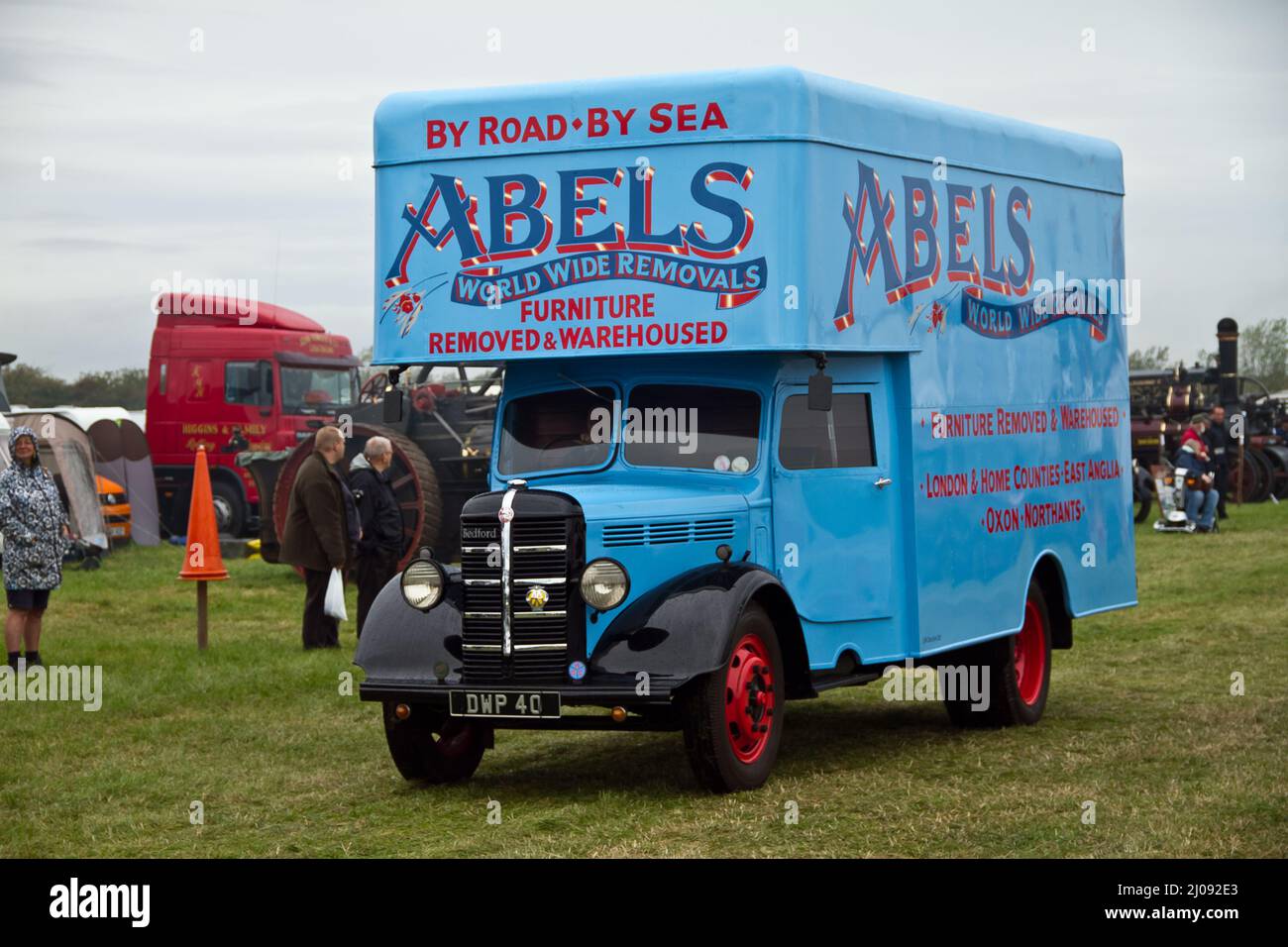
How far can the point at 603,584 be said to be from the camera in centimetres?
896

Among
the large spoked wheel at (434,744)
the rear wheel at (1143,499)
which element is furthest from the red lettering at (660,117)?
the rear wheel at (1143,499)

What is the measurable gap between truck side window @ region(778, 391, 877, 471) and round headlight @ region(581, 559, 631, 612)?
48.6 inches

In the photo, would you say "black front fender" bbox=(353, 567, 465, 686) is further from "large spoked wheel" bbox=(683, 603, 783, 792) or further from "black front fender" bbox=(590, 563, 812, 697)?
"large spoked wheel" bbox=(683, 603, 783, 792)

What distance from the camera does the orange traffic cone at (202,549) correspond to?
49.5ft

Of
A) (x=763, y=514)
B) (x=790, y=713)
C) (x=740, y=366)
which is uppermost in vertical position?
(x=740, y=366)

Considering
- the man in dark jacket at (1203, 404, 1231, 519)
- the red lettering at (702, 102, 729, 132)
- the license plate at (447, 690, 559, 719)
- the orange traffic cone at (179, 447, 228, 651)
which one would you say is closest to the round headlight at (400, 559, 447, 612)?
the license plate at (447, 690, 559, 719)

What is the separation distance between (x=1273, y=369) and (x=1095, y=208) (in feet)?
289

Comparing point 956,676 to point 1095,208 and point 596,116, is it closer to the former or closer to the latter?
point 1095,208

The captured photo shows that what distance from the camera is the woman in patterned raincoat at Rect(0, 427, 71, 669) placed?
44.2 ft

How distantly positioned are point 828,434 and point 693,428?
71cm

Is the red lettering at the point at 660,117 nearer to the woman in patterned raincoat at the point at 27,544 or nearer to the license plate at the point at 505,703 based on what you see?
the license plate at the point at 505,703

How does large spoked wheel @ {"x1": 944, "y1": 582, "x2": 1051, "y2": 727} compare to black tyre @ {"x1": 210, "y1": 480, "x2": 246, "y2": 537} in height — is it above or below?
below

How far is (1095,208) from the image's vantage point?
41.0 ft
